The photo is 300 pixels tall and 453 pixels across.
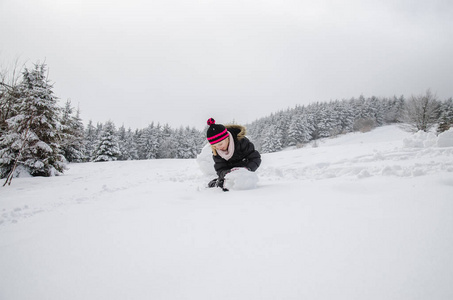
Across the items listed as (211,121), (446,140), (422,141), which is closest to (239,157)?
(211,121)

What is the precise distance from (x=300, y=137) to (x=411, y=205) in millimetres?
43048

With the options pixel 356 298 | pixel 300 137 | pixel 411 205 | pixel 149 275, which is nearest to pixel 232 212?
pixel 149 275

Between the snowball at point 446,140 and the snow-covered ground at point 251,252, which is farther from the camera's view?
the snowball at point 446,140

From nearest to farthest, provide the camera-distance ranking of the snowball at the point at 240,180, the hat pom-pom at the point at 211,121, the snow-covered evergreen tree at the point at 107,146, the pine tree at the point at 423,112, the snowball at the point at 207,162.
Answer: the snowball at the point at 240,180 < the hat pom-pom at the point at 211,121 < the snowball at the point at 207,162 < the pine tree at the point at 423,112 < the snow-covered evergreen tree at the point at 107,146

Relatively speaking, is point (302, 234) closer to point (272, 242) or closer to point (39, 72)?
point (272, 242)

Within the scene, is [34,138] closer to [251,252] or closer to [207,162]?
[207,162]

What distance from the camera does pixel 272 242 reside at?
3.34 ft

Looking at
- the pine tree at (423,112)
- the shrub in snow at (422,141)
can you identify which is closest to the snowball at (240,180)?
the shrub in snow at (422,141)

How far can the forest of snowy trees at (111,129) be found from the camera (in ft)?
27.2

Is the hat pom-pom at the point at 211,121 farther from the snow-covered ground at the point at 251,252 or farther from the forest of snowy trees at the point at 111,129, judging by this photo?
the forest of snowy trees at the point at 111,129

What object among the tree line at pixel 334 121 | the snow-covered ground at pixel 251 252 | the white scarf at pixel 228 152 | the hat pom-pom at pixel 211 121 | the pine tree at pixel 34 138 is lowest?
the snow-covered ground at pixel 251 252

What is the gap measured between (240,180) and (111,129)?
28.8 m

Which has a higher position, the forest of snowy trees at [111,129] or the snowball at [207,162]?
the forest of snowy trees at [111,129]

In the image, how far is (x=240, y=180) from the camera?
8.39 feet
